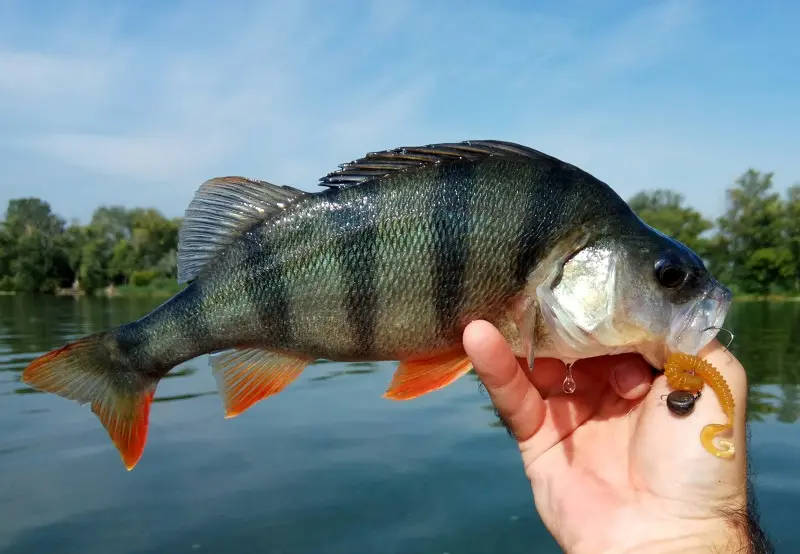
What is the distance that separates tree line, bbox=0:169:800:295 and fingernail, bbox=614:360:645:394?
57.9 meters

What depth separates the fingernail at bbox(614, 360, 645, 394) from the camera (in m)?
2.53

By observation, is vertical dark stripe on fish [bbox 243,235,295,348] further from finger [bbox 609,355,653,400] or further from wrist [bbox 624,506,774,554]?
wrist [bbox 624,506,774,554]

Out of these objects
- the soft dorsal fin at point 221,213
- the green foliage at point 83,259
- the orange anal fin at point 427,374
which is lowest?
the orange anal fin at point 427,374

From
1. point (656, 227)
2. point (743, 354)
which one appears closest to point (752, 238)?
point (656, 227)

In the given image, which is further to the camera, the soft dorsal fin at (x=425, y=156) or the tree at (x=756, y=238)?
the tree at (x=756, y=238)

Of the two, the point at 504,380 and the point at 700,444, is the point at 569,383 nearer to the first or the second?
the point at 504,380

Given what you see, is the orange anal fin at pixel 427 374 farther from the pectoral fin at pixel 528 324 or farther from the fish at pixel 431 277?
the pectoral fin at pixel 528 324

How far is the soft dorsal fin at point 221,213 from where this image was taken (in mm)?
2609

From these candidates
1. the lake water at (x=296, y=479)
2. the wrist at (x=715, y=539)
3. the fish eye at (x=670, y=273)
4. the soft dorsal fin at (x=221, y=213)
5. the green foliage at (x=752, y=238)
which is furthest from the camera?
the green foliage at (x=752, y=238)

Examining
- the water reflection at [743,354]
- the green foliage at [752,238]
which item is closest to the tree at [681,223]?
the green foliage at [752,238]

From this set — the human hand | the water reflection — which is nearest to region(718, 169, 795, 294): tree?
the water reflection

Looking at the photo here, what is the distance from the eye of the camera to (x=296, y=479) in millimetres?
8492

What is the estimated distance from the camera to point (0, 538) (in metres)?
6.99

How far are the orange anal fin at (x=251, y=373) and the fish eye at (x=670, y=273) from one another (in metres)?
1.43
